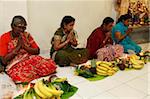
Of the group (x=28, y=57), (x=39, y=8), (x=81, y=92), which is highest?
(x=39, y=8)

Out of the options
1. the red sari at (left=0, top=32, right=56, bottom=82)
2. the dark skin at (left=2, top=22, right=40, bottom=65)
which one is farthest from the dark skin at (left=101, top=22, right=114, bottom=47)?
the dark skin at (left=2, top=22, right=40, bottom=65)

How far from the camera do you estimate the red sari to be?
2549 millimetres

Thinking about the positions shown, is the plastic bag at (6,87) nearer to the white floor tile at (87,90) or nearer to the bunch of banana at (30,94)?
the bunch of banana at (30,94)

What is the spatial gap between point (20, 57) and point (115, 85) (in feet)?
3.62

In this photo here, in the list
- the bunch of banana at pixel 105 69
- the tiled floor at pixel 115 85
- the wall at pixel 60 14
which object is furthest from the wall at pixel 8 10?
the bunch of banana at pixel 105 69

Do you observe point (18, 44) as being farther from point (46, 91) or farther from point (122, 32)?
point (122, 32)

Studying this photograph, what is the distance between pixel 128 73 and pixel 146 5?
83.0 inches

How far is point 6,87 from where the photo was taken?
7.85ft

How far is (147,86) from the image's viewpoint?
8.30 ft

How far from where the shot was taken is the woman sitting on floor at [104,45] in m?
3.21

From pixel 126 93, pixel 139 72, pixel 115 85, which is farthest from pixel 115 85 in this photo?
pixel 139 72

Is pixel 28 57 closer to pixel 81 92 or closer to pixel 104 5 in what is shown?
pixel 81 92

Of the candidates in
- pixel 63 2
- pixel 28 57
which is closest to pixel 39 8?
pixel 63 2

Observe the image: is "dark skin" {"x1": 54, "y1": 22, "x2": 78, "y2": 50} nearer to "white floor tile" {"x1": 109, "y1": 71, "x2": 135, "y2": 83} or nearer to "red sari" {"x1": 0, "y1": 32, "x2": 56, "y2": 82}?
"red sari" {"x1": 0, "y1": 32, "x2": 56, "y2": 82}
